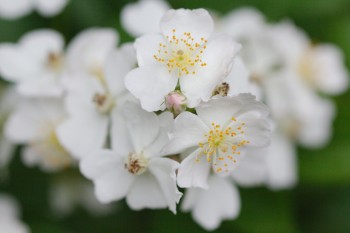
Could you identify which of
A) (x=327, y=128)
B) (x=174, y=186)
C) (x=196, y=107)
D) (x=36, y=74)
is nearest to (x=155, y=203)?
(x=174, y=186)

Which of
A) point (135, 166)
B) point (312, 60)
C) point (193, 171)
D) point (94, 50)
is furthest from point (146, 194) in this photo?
point (312, 60)

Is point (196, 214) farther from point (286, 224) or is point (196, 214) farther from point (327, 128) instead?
point (327, 128)

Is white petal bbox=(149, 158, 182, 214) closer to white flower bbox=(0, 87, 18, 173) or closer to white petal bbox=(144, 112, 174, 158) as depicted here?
white petal bbox=(144, 112, 174, 158)

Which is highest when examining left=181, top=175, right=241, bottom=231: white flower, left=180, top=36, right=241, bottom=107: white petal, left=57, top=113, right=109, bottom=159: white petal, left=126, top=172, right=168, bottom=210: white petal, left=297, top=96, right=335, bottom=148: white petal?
left=180, top=36, right=241, bottom=107: white petal

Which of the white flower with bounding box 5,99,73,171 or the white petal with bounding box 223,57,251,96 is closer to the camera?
the white petal with bounding box 223,57,251,96

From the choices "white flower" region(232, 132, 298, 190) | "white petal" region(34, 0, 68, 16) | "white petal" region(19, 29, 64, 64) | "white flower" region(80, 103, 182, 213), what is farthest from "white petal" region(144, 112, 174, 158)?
"white petal" region(34, 0, 68, 16)
